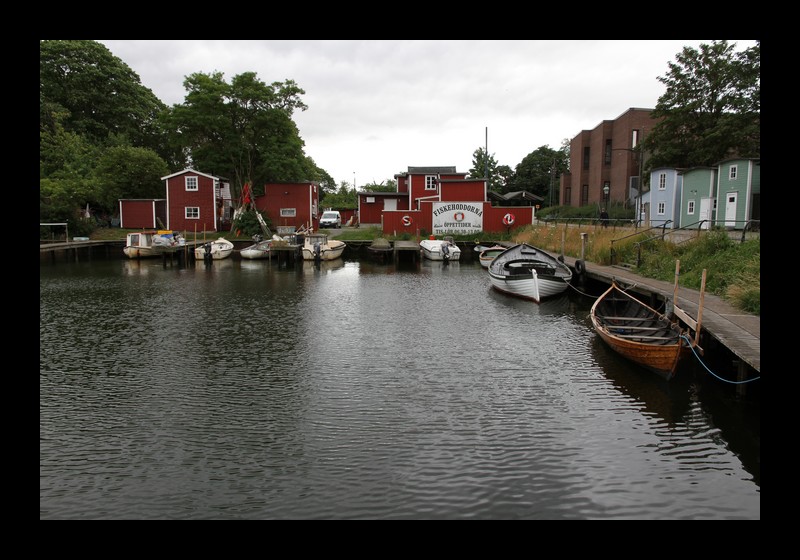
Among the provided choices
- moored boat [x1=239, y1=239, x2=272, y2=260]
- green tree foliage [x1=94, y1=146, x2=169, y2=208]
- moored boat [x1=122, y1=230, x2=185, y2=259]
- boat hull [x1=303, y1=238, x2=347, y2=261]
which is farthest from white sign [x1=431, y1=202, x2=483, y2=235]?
green tree foliage [x1=94, y1=146, x2=169, y2=208]

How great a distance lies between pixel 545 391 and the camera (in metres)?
11.9

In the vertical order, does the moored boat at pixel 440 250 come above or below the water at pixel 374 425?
above

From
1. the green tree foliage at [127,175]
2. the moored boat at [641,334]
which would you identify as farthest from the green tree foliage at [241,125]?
the moored boat at [641,334]

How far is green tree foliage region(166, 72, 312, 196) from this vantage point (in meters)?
49.3

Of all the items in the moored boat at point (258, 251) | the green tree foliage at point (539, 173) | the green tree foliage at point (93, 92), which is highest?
the green tree foliage at point (93, 92)

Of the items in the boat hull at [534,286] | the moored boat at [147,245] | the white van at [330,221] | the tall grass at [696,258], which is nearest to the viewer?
the tall grass at [696,258]

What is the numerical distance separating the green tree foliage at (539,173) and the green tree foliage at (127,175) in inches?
1901

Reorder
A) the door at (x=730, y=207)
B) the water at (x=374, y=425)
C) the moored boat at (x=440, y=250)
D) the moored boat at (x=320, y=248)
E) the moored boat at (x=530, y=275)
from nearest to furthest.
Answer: the water at (x=374, y=425)
the moored boat at (x=530, y=275)
the door at (x=730, y=207)
the moored boat at (x=440, y=250)
the moored boat at (x=320, y=248)

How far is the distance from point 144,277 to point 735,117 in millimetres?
40159

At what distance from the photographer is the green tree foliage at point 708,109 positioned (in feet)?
136

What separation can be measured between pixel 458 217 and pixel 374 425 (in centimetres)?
3721

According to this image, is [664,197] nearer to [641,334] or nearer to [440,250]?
[440,250]

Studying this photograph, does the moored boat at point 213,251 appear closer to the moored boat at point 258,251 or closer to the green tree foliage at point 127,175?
the moored boat at point 258,251
